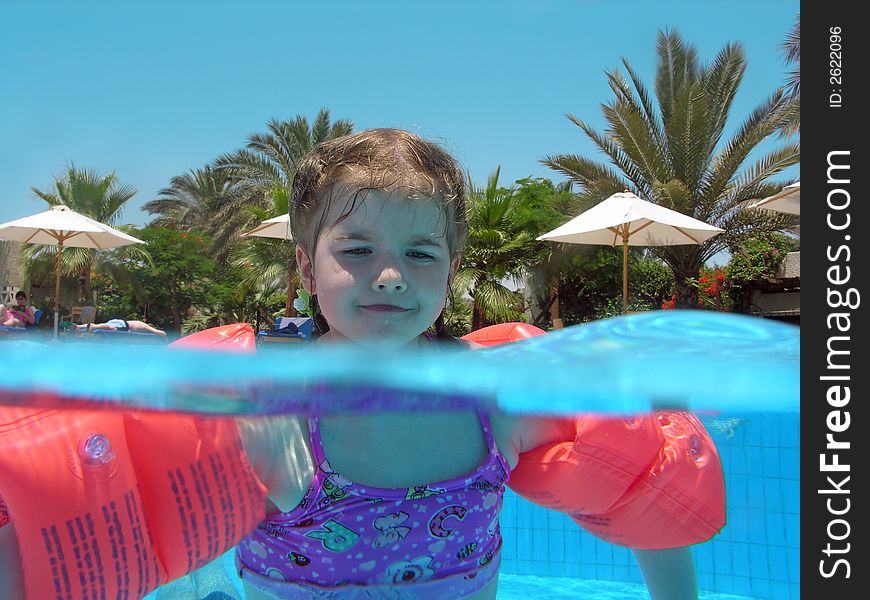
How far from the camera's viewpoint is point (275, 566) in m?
1.61

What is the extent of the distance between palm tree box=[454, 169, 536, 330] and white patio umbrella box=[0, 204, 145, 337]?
7.21 metres

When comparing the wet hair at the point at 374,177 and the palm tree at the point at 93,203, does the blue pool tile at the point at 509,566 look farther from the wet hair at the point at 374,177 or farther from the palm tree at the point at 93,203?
the palm tree at the point at 93,203

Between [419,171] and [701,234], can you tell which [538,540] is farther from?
[701,234]

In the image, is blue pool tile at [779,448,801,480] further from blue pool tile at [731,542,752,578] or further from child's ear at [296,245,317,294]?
child's ear at [296,245,317,294]

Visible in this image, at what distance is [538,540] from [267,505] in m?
2.79

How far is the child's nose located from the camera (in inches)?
59.7

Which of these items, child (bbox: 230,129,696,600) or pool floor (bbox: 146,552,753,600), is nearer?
child (bbox: 230,129,696,600)

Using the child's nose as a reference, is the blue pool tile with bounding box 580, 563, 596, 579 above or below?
below

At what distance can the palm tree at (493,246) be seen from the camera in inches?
649

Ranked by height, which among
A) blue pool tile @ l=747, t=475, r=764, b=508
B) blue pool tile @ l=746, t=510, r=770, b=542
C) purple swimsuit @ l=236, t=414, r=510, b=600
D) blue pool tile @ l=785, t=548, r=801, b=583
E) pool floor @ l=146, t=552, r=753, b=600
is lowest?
pool floor @ l=146, t=552, r=753, b=600

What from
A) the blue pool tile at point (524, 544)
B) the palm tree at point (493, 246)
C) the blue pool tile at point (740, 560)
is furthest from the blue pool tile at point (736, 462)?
the palm tree at point (493, 246)

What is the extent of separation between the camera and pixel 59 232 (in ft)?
38.7

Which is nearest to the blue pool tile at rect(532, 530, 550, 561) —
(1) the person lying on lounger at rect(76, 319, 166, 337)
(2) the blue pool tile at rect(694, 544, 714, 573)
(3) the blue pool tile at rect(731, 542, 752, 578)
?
(2) the blue pool tile at rect(694, 544, 714, 573)

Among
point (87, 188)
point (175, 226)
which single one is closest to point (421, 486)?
point (87, 188)
